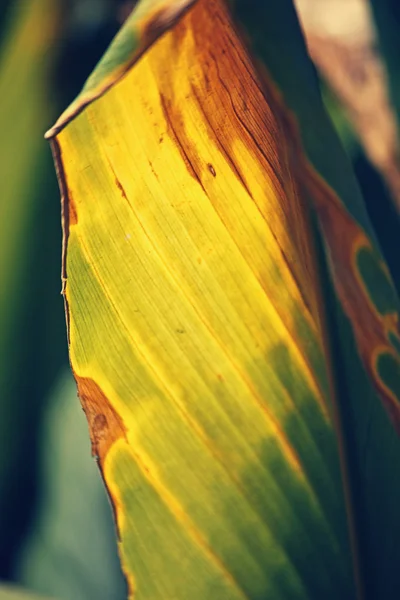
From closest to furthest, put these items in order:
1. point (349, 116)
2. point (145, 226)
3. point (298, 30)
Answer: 1. point (145, 226)
2. point (298, 30)
3. point (349, 116)

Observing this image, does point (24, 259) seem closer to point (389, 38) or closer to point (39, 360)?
point (39, 360)

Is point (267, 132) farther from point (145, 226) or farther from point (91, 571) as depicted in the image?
point (91, 571)

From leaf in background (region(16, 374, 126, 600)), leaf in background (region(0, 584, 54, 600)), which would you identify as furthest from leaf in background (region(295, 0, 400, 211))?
leaf in background (region(0, 584, 54, 600))

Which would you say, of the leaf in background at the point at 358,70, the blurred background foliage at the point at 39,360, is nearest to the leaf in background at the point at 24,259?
the blurred background foliage at the point at 39,360

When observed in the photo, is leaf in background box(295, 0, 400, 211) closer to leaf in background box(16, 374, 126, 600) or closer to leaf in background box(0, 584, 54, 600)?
leaf in background box(16, 374, 126, 600)

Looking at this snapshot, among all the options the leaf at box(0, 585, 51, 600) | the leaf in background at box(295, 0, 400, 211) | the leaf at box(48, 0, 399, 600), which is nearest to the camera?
the leaf at box(48, 0, 399, 600)

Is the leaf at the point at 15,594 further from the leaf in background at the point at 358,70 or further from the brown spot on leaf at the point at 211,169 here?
the leaf in background at the point at 358,70

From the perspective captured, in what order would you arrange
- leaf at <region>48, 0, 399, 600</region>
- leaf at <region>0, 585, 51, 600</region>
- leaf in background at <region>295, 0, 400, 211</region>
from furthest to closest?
leaf in background at <region>295, 0, 400, 211</region>, leaf at <region>0, 585, 51, 600</region>, leaf at <region>48, 0, 399, 600</region>

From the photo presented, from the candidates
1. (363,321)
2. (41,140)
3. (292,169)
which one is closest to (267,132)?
(292,169)
